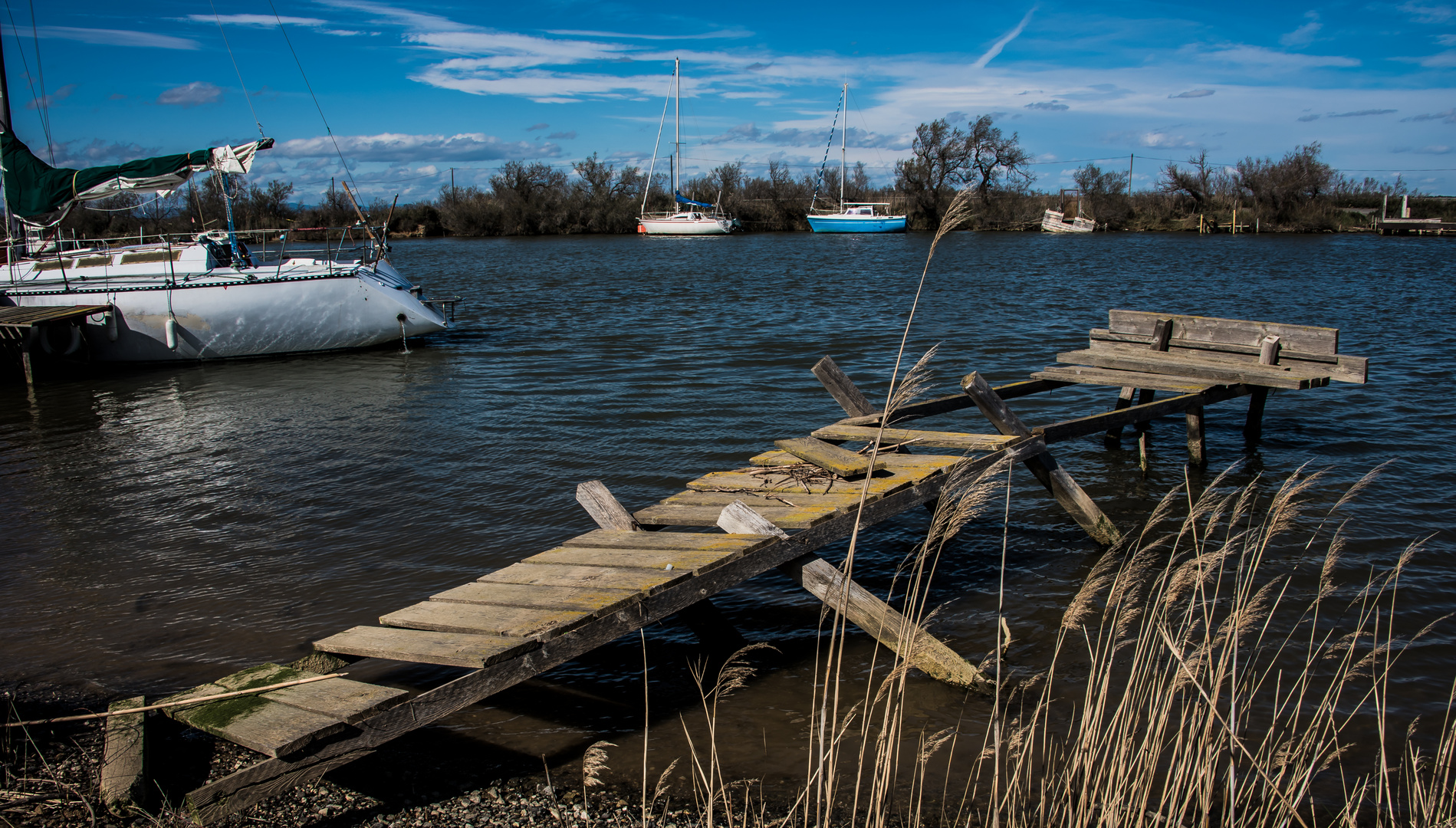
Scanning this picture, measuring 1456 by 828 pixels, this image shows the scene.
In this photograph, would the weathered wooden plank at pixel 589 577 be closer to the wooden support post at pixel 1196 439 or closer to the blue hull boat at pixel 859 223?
the wooden support post at pixel 1196 439

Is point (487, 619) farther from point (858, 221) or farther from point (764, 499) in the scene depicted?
point (858, 221)

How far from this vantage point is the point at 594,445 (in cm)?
1035

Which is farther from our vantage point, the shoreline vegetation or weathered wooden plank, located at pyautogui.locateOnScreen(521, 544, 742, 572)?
the shoreline vegetation

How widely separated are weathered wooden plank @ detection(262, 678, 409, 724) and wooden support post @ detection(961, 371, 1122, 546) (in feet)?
14.8

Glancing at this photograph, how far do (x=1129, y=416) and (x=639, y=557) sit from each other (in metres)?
4.96

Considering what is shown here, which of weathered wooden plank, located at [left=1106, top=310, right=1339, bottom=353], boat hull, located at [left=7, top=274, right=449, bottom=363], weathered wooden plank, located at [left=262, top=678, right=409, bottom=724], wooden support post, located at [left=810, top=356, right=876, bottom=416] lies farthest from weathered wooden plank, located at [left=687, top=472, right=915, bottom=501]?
boat hull, located at [left=7, top=274, right=449, bottom=363]

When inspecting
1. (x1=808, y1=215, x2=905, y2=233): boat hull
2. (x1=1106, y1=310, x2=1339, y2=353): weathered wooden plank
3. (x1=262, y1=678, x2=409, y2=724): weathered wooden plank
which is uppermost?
(x1=808, y1=215, x2=905, y2=233): boat hull

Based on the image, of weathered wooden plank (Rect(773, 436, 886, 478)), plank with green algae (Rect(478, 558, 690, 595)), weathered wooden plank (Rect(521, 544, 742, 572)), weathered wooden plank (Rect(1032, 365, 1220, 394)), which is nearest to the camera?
plank with green algae (Rect(478, 558, 690, 595))

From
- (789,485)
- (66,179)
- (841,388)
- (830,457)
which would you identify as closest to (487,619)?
→ (789,485)

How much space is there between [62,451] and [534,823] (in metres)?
9.93

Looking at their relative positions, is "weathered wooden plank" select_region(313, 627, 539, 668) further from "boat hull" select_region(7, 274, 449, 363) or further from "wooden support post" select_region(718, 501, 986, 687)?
"boat hull" select_region(7, 274, 449, 363)

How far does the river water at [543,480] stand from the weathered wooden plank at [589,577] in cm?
80

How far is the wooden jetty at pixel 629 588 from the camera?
11.6 ft

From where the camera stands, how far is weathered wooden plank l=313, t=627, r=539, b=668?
3.75 meters
